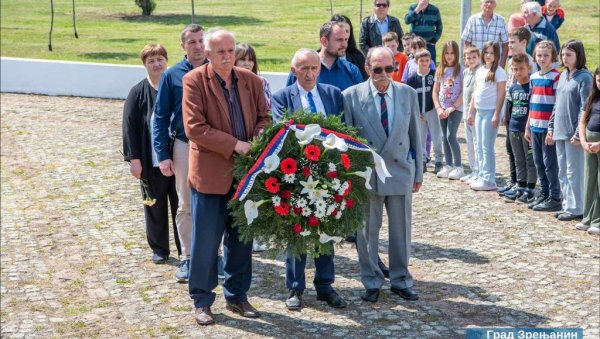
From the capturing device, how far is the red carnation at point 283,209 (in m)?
7.07

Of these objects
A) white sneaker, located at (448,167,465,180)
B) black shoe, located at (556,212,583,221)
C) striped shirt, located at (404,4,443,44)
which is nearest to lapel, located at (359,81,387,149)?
black shoe, located at (556,212,583,221)

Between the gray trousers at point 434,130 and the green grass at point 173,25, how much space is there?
490 cm

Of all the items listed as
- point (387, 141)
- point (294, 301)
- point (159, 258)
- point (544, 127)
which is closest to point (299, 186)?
point (387, 141)

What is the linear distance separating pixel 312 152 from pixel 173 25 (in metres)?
16.7

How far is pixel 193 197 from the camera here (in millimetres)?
7617

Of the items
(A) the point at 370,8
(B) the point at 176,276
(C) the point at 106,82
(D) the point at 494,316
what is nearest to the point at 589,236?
(D) the point at 494,316

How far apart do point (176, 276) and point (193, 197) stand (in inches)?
66.0

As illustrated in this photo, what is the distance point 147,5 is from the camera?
2370cm

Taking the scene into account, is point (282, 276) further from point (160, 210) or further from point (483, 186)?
point (483, 186)

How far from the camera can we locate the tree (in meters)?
23.6

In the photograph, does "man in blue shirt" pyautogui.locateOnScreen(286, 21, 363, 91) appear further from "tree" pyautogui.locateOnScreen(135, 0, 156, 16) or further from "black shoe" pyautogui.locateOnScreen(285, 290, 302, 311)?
"tree" pyautogui.locateOnScreen(135, 0, 156, 16)

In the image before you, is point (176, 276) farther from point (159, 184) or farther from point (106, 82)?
point (106, 82)

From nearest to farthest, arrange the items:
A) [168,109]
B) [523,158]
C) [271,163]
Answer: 1. [271,163]
2. [168,109]
3. [523,158]

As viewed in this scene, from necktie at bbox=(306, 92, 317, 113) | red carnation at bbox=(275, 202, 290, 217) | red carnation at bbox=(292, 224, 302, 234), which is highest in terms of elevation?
necktie at bbox=(306, 92, 317, 113)
